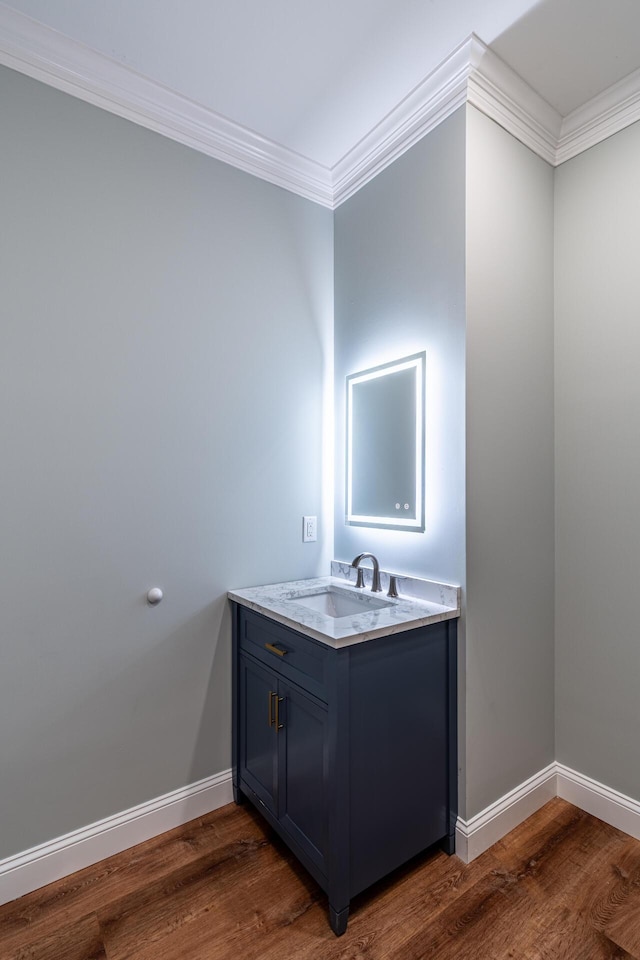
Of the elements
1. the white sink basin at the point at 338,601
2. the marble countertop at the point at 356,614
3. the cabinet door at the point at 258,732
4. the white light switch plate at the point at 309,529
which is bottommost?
the cabinet door at the point at 258,732

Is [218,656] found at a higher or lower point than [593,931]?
higher

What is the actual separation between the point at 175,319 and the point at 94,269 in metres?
0.33

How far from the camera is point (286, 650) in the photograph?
1.72 m

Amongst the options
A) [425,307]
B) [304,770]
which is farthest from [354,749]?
[425,307]

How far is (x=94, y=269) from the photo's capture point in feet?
5.87

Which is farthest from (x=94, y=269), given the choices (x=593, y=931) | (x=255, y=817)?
(x=593, y=931)

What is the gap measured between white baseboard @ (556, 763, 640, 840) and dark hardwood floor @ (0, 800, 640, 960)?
7cm

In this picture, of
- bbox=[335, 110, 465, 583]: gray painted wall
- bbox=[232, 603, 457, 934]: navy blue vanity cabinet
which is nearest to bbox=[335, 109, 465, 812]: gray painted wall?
bbox=[335, 110, 465, 583]: gray painted wall

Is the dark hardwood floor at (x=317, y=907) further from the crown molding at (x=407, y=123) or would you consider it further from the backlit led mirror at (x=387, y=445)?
the crown molding at (x=407, y=123)

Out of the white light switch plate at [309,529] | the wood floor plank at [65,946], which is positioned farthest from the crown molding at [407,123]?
the wood floor plank at [65,946]

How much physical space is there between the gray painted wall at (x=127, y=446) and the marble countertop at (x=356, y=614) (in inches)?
7.3

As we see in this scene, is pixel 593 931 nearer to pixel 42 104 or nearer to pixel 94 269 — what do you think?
pixel 94 269

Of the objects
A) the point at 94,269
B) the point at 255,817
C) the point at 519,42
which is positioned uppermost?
the point at 519,42

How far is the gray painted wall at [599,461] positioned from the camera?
1.90 meters
